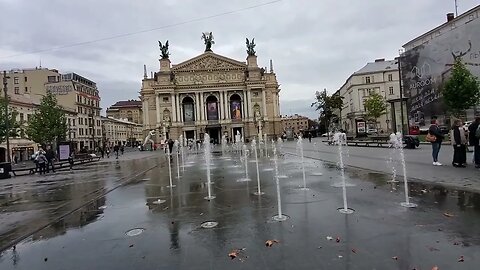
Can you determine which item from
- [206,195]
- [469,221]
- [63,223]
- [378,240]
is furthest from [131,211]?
[469,221]

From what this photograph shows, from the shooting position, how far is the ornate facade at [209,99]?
337 ft

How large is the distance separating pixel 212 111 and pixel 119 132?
1860 inches

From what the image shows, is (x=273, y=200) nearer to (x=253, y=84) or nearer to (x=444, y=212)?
(x=444, y=212)

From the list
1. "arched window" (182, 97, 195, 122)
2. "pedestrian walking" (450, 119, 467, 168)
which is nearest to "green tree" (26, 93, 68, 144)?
"pedestrian walking" (450, 119, 467, 168)

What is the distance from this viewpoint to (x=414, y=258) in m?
4.64

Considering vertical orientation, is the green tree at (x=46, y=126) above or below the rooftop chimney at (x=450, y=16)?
below

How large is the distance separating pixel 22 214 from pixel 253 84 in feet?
313

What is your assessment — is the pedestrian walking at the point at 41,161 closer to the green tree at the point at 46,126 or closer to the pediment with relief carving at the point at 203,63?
the green tree at the point at 46,126

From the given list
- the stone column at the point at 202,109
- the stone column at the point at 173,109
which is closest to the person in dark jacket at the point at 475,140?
the stone column at the point at 202,109

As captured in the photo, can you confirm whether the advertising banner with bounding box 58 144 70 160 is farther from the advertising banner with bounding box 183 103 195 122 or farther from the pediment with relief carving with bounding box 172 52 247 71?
the pediment with relief carving with bounding box 172 52 247 71

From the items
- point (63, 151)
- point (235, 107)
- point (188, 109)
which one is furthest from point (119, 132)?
point (63, 151)

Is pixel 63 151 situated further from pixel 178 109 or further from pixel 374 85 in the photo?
pixel 374 85

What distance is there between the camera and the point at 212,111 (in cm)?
10544

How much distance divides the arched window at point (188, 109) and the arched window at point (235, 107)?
11.1m
